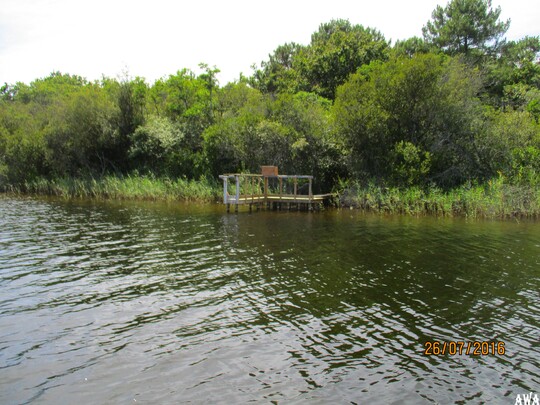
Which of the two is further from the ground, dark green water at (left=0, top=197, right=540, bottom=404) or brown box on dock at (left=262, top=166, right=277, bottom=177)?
brown box on dock at (left=262, top=166, right=277, bottom=177)

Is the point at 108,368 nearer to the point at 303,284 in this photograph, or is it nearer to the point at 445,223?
the point at 303,284

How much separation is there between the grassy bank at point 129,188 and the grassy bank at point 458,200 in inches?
445

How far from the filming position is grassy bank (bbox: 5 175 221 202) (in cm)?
3331

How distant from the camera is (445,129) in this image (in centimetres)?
2994

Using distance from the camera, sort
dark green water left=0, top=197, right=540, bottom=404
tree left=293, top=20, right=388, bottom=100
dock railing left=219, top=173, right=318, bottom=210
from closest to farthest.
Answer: dark green water left=0, top=197, right=540, bottom=404
dock railing left=219, top=173, right=318, bottom=210
tree left=293, top=20, right=388, bottom=100

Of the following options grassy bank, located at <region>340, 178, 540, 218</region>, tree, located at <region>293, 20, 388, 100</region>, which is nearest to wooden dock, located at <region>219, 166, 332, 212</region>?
grassy bank, located at <region>340, 178, 540, 218</region>

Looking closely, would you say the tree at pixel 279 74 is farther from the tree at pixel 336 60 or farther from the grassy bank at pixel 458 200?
the grassy bank at pixel 458 200

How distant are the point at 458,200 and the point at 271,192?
12.7 meters

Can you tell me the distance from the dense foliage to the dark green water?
475 inches

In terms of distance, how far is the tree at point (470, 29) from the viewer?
183 ft

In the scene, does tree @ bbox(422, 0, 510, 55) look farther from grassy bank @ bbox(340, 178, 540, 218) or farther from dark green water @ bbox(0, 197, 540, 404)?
dark green water @ bbox(0, 197, 540, 404)

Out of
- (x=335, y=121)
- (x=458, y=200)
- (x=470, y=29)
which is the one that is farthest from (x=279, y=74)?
(x=458, y=200)

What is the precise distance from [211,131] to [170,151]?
18.2 feet

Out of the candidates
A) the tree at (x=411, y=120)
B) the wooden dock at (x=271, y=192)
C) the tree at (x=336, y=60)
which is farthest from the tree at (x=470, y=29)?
the wooden dock at (x=271, y=192)
